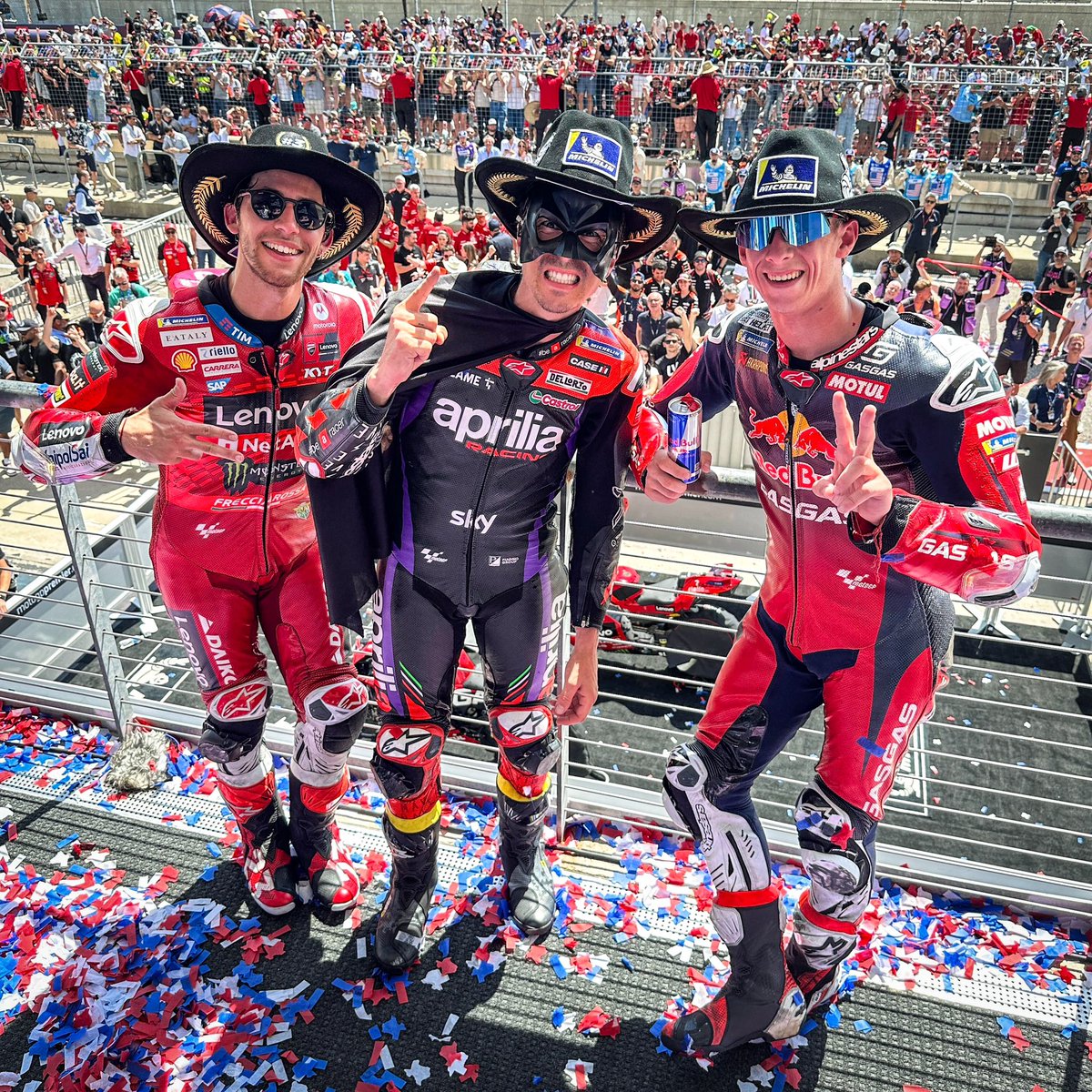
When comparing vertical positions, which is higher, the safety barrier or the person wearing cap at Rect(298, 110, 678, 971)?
the person wearing cap at Rect(298, 110, 678, 971)

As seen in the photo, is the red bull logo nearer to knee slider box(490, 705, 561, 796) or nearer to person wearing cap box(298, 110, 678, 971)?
person wearing cap box(298, 110, 678, 971)

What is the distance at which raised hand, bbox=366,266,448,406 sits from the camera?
8.50 feet

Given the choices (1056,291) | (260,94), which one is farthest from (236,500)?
(260,94)

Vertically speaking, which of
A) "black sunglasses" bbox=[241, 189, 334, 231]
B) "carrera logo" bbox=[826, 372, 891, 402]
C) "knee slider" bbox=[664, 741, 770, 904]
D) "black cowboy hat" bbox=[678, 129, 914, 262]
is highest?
"black cowboy hat" bbox=[678, 129, 914, 262]

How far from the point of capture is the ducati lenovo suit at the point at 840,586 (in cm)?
247

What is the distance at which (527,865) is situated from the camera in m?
3.63

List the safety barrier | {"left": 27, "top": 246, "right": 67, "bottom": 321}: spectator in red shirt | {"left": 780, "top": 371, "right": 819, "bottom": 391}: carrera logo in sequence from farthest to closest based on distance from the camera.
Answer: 1. {"left": 27, "top": 246, "right": 67, "bottom": 321}: spectator in red shirt
2. the safety barrier
3. {"left": 780, "top": 371, "right": 819, "bottom": 391}: carrera logo

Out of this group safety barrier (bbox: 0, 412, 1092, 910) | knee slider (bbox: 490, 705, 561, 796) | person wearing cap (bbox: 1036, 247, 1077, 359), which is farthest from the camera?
Result: person wearing cap (bbox: 1036, 247, 1077, 359)

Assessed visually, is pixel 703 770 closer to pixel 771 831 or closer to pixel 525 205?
pixel 771 831

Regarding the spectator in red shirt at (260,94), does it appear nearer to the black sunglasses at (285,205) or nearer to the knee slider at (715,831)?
the black sunglasses at (285,205)

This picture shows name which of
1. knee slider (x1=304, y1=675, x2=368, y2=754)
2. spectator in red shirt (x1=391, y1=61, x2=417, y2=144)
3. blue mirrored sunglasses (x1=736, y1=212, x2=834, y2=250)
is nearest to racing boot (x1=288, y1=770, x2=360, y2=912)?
knee slider (x1=304, y1=675, x2=368, y2=754)

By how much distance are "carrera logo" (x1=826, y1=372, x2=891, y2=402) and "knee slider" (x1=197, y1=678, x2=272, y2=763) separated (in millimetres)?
2307

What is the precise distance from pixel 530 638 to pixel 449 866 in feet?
4.03

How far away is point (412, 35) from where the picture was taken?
30000 millimetres
